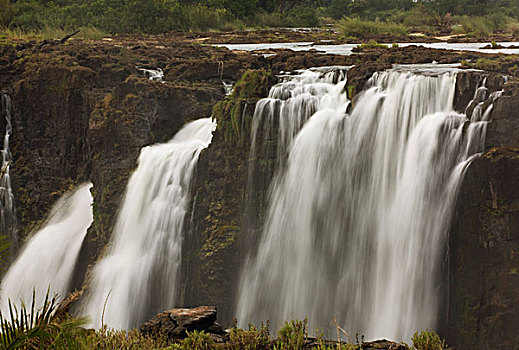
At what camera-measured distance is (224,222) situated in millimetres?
12125

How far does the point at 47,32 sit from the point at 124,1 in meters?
8.07

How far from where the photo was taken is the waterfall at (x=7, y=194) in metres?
16.0

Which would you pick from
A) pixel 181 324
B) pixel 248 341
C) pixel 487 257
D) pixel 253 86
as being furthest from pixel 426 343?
pixel 253 86

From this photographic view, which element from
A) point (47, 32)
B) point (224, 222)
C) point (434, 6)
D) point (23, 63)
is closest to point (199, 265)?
point (224, 222)

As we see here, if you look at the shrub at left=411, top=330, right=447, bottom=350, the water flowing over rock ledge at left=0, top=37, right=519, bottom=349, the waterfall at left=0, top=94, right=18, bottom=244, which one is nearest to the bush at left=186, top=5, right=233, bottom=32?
the water flowing over rock ledge at left=0, top=37, right=519, bottom=349

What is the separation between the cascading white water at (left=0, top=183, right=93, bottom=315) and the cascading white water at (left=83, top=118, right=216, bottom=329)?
1617 millimetres

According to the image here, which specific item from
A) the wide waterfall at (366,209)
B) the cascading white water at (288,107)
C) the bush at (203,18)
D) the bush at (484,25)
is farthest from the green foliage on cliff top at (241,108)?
the bush at (203,18)

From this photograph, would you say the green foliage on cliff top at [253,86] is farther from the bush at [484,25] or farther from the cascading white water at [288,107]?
the bush at [484,25]

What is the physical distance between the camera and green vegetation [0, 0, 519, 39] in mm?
25031

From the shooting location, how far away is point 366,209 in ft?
33.6

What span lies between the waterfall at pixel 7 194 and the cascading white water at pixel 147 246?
15.4ft

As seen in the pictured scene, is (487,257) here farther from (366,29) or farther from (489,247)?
(366,29)

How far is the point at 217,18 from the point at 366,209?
2197cm

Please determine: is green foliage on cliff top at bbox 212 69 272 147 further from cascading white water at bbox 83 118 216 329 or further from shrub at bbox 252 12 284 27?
shrub at bbox 252 12 284 27
